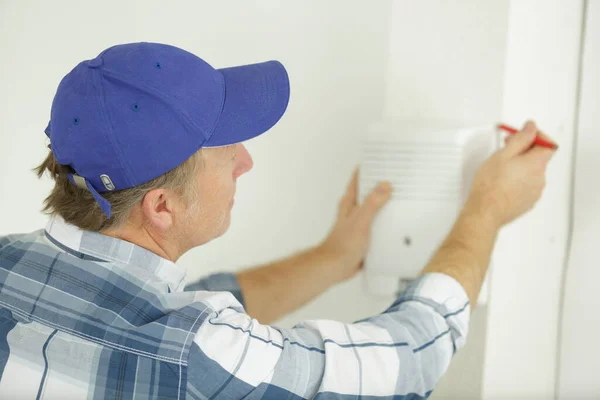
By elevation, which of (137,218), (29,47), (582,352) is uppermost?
(29,47)

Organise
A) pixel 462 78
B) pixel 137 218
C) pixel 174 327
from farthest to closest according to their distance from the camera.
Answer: pixel 462 78, pixel 137 218, pixel 174 327

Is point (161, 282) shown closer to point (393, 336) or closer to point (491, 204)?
point (393, 336)

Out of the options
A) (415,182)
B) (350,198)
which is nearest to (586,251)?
(415,182)

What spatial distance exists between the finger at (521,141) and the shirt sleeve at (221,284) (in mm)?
546

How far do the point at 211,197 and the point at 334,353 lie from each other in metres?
0.27

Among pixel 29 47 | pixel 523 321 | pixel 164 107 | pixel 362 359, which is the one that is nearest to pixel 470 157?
pixel 523 321

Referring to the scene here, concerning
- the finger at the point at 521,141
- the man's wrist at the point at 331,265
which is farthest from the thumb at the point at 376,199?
the finger at the point at 521,141

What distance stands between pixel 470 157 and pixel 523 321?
0.30 meters

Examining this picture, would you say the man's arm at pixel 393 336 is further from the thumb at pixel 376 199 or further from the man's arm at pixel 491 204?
the thumb at pixel 376 199

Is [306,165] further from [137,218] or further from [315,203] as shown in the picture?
[137,218]

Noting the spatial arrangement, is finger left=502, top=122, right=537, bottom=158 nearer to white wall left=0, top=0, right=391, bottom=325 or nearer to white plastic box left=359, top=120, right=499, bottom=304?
white plastic box left=359, top=120, right=499, bottom=304

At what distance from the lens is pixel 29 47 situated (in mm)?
1356

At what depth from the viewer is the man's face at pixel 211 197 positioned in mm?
909

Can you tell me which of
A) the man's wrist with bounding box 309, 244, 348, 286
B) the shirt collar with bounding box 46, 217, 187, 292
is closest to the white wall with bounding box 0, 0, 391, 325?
the man's wrist with bounding box 309, 244, 348, 286
